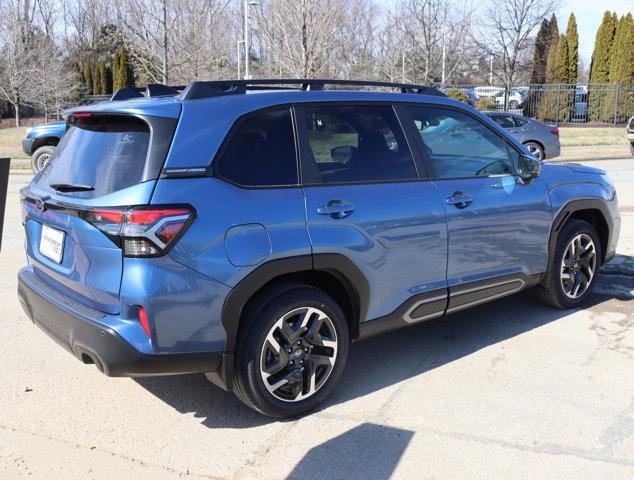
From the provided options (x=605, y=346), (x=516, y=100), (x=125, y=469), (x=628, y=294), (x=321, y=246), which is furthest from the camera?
(x=516, y=100)

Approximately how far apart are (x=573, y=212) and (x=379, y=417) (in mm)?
2633

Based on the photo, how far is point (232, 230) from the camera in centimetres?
324

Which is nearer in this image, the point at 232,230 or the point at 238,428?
the point at 232,230

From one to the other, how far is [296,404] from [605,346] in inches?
96.7

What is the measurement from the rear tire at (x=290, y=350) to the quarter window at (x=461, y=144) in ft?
4.55

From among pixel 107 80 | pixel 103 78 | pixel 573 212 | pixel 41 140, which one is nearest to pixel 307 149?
pixel 573 212

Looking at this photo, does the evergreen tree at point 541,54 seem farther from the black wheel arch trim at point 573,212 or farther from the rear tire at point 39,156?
the black wheel arch trim at point 573,212

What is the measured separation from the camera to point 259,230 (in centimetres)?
334

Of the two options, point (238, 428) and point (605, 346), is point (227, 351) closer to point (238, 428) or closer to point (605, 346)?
point (238, 428)

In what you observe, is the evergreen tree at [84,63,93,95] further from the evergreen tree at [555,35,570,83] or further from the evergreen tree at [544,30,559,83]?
the evergreen tree at [555,35,570,83]

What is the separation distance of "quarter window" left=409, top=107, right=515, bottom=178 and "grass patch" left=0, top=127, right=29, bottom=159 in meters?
20.9

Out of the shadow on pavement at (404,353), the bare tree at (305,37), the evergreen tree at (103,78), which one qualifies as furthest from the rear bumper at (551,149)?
the evergreen tree at (103,78)

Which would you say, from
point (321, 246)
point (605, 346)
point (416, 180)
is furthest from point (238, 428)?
point (605, 346)

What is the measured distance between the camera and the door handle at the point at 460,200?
13.8ft
